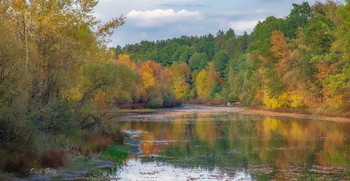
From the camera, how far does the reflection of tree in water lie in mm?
21281

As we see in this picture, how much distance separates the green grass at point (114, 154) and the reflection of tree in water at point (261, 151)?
194cm

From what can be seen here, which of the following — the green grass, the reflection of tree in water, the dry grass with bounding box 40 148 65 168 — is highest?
the dry grass with bounding box 40 148 65 168

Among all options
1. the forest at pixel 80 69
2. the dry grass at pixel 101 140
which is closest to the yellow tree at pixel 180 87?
the forest at pixel 80 69

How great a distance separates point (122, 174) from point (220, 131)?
22.7 metres

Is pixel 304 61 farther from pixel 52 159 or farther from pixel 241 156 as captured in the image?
pixel 52 159

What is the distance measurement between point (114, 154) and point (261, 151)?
916 cm

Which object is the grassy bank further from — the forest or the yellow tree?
the yellow tree

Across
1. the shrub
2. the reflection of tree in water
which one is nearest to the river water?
the reflection of tree in water

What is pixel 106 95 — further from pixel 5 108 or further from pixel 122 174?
pixel 5 108

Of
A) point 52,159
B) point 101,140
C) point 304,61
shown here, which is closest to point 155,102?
point 304,61

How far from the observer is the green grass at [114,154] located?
949 inches

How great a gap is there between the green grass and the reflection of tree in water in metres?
1.94

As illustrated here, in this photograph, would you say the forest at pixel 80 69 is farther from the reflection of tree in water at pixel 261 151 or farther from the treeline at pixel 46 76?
the reflection of tree in water at pixel 261 151

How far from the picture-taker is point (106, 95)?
106ft
